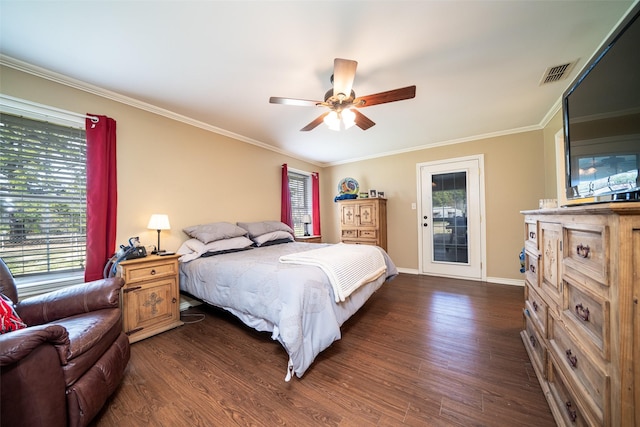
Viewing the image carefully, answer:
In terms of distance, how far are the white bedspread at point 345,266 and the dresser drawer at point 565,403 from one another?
1.26 metres

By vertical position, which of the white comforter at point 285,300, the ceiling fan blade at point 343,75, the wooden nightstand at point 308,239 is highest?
the ceiling fan blade at point 343,75

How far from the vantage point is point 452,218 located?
→ 3.97m

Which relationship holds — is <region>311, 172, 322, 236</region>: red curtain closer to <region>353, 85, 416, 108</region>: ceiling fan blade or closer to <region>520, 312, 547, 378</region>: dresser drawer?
<region>353, 85, 416, 108</region>: ceiling fan blade

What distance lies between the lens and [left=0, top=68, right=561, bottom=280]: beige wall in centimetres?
234

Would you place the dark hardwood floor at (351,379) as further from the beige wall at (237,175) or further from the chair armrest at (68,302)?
the beige wall at (237,175)

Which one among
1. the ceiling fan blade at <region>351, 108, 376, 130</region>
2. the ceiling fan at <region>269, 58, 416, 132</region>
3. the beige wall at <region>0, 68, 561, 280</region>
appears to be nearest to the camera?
the ceiling fan at <region>269, 58, 416, 132</region>

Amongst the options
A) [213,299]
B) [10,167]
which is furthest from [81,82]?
[213,299]

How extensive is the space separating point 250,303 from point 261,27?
2073 millimetres

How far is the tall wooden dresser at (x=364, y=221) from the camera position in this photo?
4.16m

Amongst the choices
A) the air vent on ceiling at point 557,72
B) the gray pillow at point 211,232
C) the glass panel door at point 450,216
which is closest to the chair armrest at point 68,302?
the gray pillow at point 211,232

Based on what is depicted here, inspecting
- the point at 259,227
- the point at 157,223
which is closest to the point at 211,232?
the point at 157,223

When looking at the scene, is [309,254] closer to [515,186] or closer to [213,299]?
[213,299]

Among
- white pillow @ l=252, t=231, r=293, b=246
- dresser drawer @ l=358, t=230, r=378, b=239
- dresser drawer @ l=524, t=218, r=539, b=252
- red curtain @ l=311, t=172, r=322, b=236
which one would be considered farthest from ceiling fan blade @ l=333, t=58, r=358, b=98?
red curtain @ l=311, t=172, r=322, b=236

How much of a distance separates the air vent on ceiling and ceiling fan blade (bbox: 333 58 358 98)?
1.85 meters
